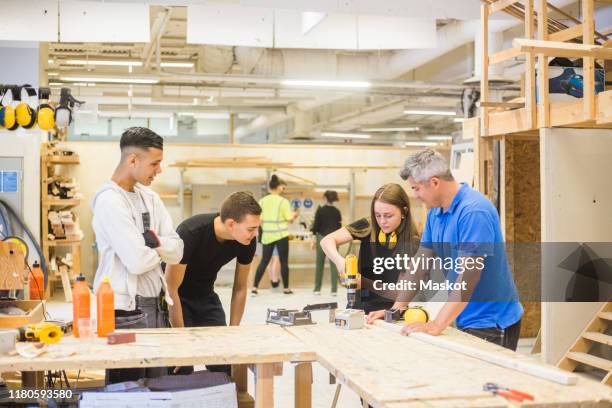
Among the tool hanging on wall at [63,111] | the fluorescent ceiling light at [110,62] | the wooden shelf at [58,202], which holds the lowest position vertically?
the wooden shelf at [58,202]

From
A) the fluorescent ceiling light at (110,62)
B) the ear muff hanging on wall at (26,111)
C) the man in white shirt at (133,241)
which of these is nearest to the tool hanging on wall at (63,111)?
the ear muff hanging on wall at (26,111)

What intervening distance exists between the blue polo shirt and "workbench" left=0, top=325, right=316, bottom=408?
2.59 feet

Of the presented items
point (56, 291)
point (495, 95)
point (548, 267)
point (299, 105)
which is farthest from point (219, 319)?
point (299, 105)

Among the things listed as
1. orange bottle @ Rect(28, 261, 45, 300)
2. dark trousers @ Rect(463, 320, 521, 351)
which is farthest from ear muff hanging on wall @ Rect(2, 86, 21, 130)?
dark trousers @ Rect(463, 320, 521, 351)

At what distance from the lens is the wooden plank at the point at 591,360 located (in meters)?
5.40

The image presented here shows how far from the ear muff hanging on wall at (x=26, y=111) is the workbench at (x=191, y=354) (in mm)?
4562

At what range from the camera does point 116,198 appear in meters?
3.23

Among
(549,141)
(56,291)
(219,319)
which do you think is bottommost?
(56,291)

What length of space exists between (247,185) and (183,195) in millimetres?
1096

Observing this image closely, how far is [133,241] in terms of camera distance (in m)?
3.16

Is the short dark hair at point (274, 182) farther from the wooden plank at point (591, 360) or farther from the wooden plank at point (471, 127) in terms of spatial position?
the wooden plank at point (591, 360)

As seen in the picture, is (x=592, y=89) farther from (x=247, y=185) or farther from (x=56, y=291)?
(x=56, y=291)

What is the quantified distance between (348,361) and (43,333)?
1.31 meters

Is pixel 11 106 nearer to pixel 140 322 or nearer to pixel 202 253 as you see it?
pixel 202 253
